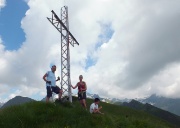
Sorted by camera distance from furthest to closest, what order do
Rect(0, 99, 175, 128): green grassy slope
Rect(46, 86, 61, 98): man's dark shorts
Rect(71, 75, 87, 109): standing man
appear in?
Rect(71, 75, 87, 109): standing man, Rect(46, 86, 61, 98): man's dark shorts, Rect(0, 99, 175, 128): green grassy slope

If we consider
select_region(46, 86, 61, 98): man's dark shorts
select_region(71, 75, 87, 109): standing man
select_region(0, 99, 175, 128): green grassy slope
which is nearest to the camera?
select_region(0, 99, 175, 128): green grassy slope

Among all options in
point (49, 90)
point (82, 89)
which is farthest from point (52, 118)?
point (82, 89)

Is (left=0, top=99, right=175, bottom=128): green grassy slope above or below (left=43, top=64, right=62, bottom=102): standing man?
below

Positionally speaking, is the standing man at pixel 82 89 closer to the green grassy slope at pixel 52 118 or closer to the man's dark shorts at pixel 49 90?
the man's dark shorts at pixel 49 90

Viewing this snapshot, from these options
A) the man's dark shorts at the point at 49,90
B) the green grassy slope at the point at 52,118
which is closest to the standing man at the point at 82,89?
the man's dark shorts at the point at 49,90

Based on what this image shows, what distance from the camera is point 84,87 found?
20.0m

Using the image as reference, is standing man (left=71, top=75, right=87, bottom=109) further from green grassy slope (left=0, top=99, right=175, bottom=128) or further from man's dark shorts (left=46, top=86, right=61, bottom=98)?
green grassy slope (left=0, top=99, right=175, bottom=128)

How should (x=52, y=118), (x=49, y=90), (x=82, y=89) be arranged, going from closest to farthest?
(x=52, y=118), (x=49, y=90), (x=82, y=89)

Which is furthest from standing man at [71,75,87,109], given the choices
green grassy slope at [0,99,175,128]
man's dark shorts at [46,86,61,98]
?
green grassy slope at [0,99,175,128]

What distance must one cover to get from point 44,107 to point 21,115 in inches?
65.5

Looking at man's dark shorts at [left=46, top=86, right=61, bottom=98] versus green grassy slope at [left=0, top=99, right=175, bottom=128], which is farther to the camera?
man's dark shorts at [left=46, top=86, right=61, bottom=98]

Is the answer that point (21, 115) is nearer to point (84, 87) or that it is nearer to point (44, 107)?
point (44, 107)

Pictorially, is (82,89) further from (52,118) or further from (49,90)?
(52,118)

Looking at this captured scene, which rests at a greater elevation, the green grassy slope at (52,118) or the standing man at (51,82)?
the standing man at (51,82)
